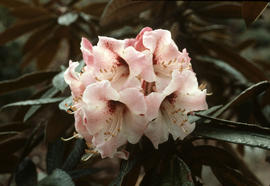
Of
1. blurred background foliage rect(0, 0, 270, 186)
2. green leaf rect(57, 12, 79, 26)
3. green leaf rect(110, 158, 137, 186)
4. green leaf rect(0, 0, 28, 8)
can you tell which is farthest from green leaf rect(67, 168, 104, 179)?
green leaf rect(0, 0, 28, 8)

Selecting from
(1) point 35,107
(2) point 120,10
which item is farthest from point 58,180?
(2) point 120,10

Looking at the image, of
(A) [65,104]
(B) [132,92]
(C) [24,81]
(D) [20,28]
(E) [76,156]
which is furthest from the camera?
(D) [20,28]

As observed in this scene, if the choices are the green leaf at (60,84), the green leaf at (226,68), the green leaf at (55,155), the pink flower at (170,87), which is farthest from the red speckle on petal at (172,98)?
the green leaf at (226,68)

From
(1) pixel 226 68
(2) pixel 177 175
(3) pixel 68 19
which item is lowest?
(1) pixel 226 68

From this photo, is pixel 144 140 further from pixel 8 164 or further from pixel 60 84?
pixel 8 164

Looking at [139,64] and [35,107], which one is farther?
[35,107]

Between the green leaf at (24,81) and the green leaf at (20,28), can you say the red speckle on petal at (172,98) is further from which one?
the green leaf at (20,28)
